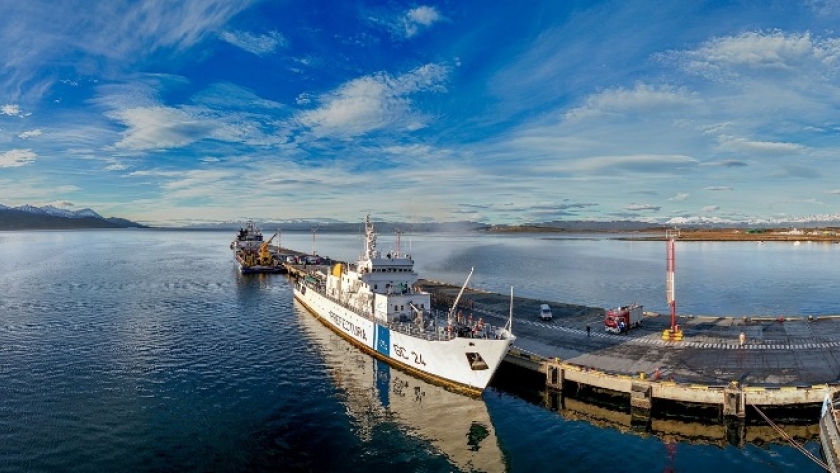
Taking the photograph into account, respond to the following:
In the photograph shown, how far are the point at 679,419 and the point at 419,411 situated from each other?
60.0 ft

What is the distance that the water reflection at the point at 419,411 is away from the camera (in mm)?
30703

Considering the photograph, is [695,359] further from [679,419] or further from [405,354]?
[405,354]

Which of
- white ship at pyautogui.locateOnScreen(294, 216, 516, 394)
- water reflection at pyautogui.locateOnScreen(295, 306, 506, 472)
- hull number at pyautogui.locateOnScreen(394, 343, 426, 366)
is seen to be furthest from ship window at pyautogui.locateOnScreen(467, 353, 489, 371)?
hull number at pyautogui.locateOnScreen(394, 343, 426, 366)

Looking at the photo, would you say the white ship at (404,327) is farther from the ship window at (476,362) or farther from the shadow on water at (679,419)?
the shadow on water at (679,419)

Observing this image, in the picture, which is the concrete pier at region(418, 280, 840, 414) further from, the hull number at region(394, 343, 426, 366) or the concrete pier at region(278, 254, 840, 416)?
the hull number at region(394, 343, 426, 366)

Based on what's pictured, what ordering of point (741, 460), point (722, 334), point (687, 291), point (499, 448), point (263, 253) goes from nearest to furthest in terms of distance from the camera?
point (741, 460)
point (499, 448)
point (722, 334)
point (687, 291)
point (263, 253)

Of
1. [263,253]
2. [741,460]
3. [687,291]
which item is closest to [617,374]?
[741,460]

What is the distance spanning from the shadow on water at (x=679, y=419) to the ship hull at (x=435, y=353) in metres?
4.67

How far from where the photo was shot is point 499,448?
31.2 m

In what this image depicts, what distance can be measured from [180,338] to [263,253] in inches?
3589

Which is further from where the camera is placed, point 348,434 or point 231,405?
point 231,405

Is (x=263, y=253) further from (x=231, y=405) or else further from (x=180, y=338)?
(x=231, y=405)

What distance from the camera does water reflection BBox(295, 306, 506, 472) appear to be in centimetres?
3070

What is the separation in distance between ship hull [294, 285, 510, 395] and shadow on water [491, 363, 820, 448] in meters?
4.67
